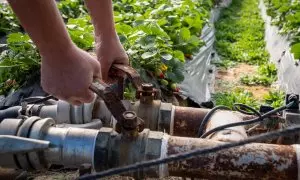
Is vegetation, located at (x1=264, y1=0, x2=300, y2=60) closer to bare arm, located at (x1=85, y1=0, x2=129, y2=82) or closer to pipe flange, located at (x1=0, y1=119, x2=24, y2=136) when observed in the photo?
bare arm, located at (x1=85, y1=0, x2=129, y2=82)

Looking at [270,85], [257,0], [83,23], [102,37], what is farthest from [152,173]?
[257,0]

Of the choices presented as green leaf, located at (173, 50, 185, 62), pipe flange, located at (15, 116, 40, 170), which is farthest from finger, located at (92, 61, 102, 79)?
green leaf, located at (173, 50, 185, 62)

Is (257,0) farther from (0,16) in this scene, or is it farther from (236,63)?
(0,16)

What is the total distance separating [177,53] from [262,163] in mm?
2319

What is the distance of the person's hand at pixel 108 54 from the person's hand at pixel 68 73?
39cm

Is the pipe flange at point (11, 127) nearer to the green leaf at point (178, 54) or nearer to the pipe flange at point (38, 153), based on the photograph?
the pipe flange at point (38, 153)

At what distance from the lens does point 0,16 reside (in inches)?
182

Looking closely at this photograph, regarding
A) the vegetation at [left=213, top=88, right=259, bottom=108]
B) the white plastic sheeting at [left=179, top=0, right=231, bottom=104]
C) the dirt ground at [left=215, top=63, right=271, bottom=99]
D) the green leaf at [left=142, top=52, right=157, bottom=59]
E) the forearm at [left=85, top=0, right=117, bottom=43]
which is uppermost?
the forearm at [left=85, top=0, right=117, bottom=43]

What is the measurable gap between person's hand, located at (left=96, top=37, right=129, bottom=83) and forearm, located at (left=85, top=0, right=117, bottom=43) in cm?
3

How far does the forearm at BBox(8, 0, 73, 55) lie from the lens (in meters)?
1.39

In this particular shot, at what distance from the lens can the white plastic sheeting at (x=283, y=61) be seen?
458 centimetres

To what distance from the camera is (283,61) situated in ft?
17.4

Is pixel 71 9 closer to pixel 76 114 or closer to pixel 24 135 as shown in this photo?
pixel 76 114

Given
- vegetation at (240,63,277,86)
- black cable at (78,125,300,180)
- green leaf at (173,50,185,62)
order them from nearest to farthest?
black cable at (78,125,300,180) < green leaf at (173,50,185,62) < vegetation at (240,63,277,86)
